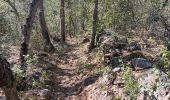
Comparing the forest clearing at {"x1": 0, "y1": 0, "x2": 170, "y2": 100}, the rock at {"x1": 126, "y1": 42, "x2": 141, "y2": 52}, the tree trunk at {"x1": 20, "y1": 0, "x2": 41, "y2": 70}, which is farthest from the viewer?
the rock at {"x1": 126, "y1": 42, "x2": 141, "y2": 52}

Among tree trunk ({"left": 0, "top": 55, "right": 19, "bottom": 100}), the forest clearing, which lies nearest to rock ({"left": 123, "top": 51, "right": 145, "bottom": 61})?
the forest clearing

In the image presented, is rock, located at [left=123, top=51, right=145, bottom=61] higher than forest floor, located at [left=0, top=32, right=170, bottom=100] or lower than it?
higher

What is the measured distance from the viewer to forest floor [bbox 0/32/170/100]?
9.45m

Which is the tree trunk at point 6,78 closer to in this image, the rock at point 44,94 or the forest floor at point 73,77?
the forest floor at point 73,77

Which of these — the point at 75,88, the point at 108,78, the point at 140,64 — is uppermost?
the point at 140,64

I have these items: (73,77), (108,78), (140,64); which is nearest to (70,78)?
(73,77)

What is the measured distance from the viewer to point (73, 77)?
12.9 meters

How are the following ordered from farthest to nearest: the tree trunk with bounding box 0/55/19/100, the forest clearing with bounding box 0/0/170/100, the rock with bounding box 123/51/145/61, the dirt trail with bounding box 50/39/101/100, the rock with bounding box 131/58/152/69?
the rock with bounding box 123/51/145/61
the dirt trail with bounding box 50/39/101/100
the rock with bounding box 131/58/152/69
the forest clearing with bounding box 0/0/170/100
the tree trunk with bounding box 0/55/19/100

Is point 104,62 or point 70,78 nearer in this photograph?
point 104,62

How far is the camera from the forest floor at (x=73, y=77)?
31.0 ft

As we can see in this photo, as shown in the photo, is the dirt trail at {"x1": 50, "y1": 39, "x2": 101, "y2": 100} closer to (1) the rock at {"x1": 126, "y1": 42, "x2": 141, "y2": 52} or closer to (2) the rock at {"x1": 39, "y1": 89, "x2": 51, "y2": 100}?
(2) the rock at {"x1": 39, "y1": 89, "x2": 51, "y2": 100}

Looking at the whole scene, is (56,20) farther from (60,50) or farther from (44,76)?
(44,76)

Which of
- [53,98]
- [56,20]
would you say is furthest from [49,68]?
[56,20]

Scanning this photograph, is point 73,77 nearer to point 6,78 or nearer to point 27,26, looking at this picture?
point 27,26
